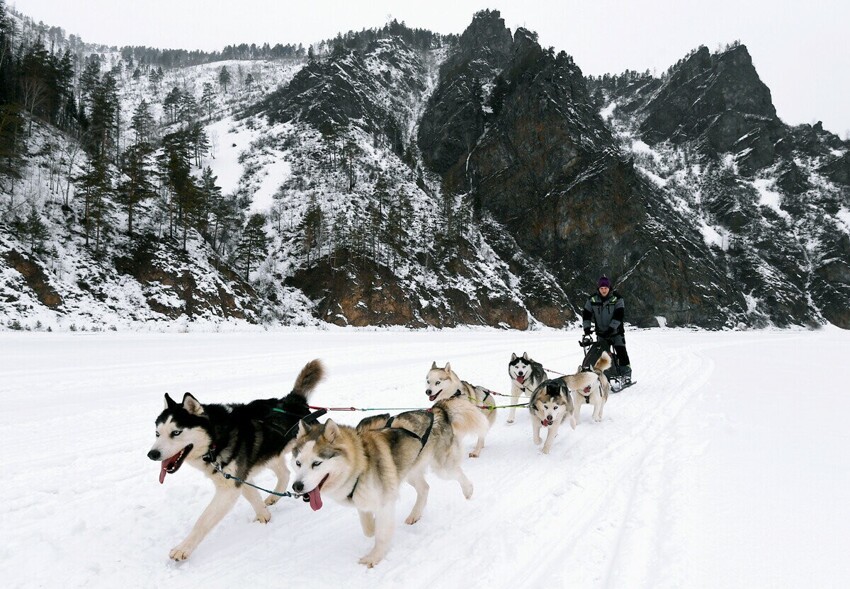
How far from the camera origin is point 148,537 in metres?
3.84

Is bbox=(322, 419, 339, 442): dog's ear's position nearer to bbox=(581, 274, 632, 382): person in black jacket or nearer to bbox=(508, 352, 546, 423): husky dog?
bbox=(508, 352, 546, 423): husky dog

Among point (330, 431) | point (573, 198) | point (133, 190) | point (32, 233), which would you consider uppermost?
point (573, 198)

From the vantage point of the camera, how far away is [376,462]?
11.5 ft

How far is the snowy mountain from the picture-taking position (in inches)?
1282

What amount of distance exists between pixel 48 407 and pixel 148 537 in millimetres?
6114

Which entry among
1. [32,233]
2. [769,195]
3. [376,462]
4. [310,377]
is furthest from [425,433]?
[769,195]

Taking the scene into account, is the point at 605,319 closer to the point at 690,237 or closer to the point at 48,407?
the point at 48,407

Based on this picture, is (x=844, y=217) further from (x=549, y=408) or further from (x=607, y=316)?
(x=549, y=408)

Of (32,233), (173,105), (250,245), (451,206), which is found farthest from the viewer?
(173,105)

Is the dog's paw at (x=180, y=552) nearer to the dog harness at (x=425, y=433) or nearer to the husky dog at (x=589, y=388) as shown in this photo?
the dog harness at (x=425, y=433)

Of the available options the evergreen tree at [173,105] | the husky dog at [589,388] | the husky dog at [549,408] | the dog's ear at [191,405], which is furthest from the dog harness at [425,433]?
the evergreen tree at [173,105]

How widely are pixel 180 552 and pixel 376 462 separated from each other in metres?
1.84

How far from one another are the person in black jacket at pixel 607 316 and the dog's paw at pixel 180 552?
29.7ft

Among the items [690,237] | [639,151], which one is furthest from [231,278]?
[639,151]
